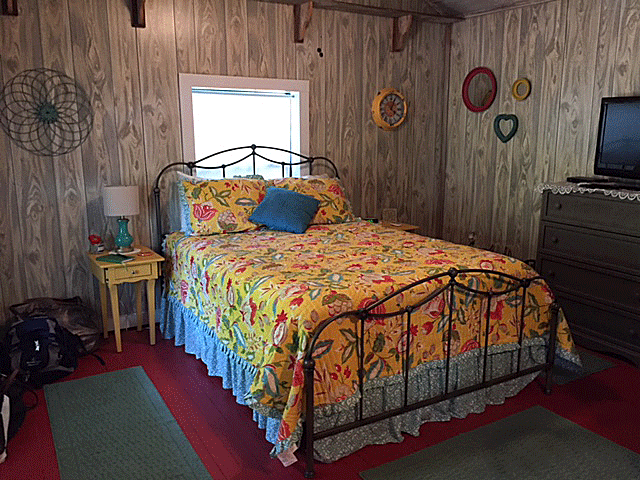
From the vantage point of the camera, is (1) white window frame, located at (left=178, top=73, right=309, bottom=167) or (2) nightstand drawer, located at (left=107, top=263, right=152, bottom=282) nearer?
(2) nightstand drawer, located at (left=107, top=263, right=152, bottom=282)

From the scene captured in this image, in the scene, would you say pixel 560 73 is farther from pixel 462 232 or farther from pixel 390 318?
Answer: pixel 390 318

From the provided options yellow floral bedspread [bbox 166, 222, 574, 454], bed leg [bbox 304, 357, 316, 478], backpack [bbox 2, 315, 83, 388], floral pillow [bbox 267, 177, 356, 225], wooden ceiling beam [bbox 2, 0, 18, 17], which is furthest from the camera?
floral pillow [bbox 267, 177, 356, 225]

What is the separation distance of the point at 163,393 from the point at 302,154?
2.31 metres

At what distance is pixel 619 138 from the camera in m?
3.74

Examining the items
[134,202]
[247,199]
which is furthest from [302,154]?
[134,202]

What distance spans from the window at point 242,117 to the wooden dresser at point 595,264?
6.66ft

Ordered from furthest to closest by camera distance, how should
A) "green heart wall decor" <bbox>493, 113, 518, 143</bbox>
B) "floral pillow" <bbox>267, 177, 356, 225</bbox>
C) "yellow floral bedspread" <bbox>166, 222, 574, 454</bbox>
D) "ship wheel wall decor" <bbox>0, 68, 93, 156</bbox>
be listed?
"green heart wall decor" <bbox>493, 113, 518, 143</bbox>, "floral pillow" <bbox>267, 177, 356, 225</bbox>, "ship wheel wall decor" <bbox>0, 68, 93, 156</bbox>, "yellow floral bedspread" <bbox>166, 222, 574, 454</bbox>

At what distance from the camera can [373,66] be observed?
16.0 ft

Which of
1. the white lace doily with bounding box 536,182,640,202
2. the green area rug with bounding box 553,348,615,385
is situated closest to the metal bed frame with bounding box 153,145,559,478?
the green area rug with bounding box 553,348,615,385

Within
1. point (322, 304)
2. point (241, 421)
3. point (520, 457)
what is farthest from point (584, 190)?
point (241, 421)

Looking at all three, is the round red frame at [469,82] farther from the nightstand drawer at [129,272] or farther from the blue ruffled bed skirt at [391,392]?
the nightstand drawer at [129,272]

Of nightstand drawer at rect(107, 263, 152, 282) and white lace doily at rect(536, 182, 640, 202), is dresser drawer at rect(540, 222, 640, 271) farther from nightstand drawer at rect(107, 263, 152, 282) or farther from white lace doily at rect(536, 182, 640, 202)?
nightstand drawer at rect(107, 263, 152, 282)

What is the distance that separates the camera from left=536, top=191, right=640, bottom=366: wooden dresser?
11.3 ft

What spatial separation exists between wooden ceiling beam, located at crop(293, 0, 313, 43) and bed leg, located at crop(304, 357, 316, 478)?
2978 millimetres
